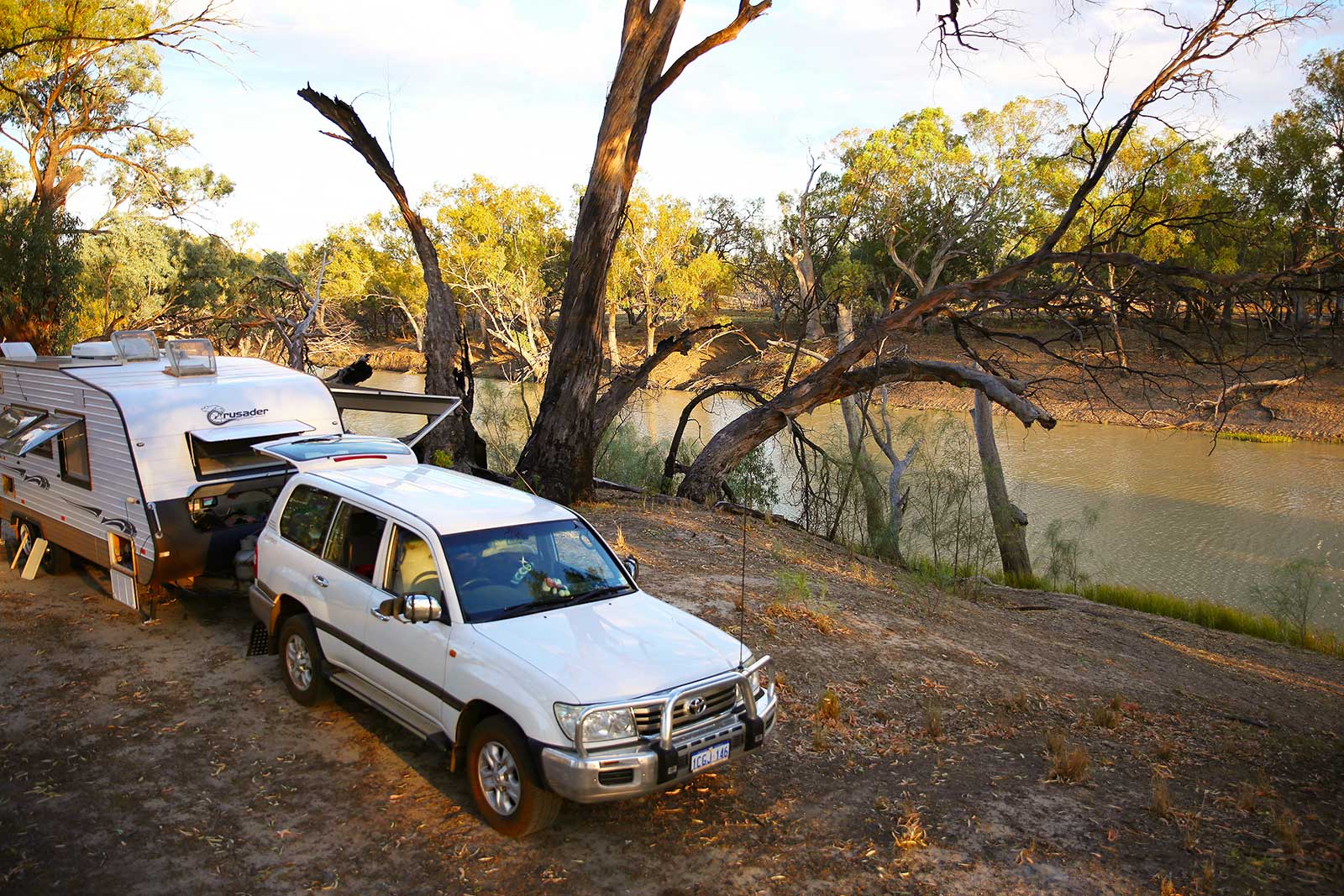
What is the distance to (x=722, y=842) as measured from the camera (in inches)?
193

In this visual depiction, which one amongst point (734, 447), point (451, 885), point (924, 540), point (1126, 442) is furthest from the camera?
point (1126, 442)

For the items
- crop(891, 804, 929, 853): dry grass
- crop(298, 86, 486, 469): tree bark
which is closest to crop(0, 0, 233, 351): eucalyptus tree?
crop(298, 86, 486, 469): tree bark

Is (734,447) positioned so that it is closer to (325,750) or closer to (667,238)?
(325,750)

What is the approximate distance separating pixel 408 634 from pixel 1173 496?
77.7ft

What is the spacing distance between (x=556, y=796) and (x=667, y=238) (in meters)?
40.8

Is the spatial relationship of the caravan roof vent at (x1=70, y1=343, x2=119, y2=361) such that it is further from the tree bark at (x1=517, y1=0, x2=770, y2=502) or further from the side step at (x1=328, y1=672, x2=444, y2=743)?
the tree bark at (x1=517, y1=0, x2=770, y2=502)

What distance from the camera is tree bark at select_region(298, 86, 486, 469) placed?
44.9 ft

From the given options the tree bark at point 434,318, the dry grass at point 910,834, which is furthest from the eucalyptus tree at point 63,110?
the dry grass at point 910,834

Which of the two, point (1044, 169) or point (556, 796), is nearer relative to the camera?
point (556, 796)

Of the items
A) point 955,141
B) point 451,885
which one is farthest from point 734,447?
point 955,141

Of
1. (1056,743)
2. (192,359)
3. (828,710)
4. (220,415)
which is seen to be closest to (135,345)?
(192,359)

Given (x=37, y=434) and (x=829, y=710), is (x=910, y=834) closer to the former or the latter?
(x=829, y=710)

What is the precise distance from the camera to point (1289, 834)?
509 cm

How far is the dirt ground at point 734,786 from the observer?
15.2ft
